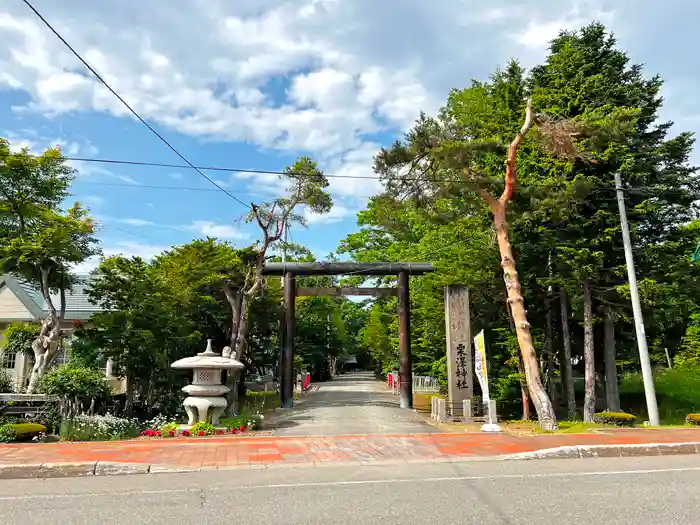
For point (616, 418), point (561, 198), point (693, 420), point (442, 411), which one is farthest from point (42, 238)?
point (693, 420)

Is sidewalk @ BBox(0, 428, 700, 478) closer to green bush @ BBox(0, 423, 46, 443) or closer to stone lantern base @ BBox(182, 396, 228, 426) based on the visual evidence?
stone lantern base @ BBox(182, 396, 228, 426)

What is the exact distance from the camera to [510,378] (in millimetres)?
17812

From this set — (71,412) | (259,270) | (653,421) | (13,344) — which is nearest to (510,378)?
(653,421)

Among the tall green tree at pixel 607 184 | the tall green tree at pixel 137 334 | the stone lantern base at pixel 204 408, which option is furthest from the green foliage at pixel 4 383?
the tall green tree at pixel 607 184

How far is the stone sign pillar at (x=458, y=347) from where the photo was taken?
54.5 ft

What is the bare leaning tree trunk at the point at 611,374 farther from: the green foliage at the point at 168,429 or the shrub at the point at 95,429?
the shrub at the point at 95,429

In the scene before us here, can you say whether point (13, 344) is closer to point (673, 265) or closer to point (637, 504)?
point (637, 504)

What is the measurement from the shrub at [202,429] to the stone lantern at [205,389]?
0.48 metres

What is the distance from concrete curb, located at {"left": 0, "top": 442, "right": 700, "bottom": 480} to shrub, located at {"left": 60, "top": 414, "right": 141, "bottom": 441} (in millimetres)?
4774

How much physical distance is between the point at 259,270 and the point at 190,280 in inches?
113

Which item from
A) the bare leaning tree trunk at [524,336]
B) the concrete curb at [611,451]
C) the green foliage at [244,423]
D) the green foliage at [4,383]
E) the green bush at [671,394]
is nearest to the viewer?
the concrete curb at [611,451]

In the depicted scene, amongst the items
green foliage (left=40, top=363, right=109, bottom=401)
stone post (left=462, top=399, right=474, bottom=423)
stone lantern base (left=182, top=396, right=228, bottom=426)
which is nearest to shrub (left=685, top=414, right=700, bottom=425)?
stone post (left=462, top=399, right=474, bottom=423)

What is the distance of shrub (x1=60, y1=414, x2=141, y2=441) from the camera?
12.1m

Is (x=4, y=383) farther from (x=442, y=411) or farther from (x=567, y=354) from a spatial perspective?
(x=567, y=354)
